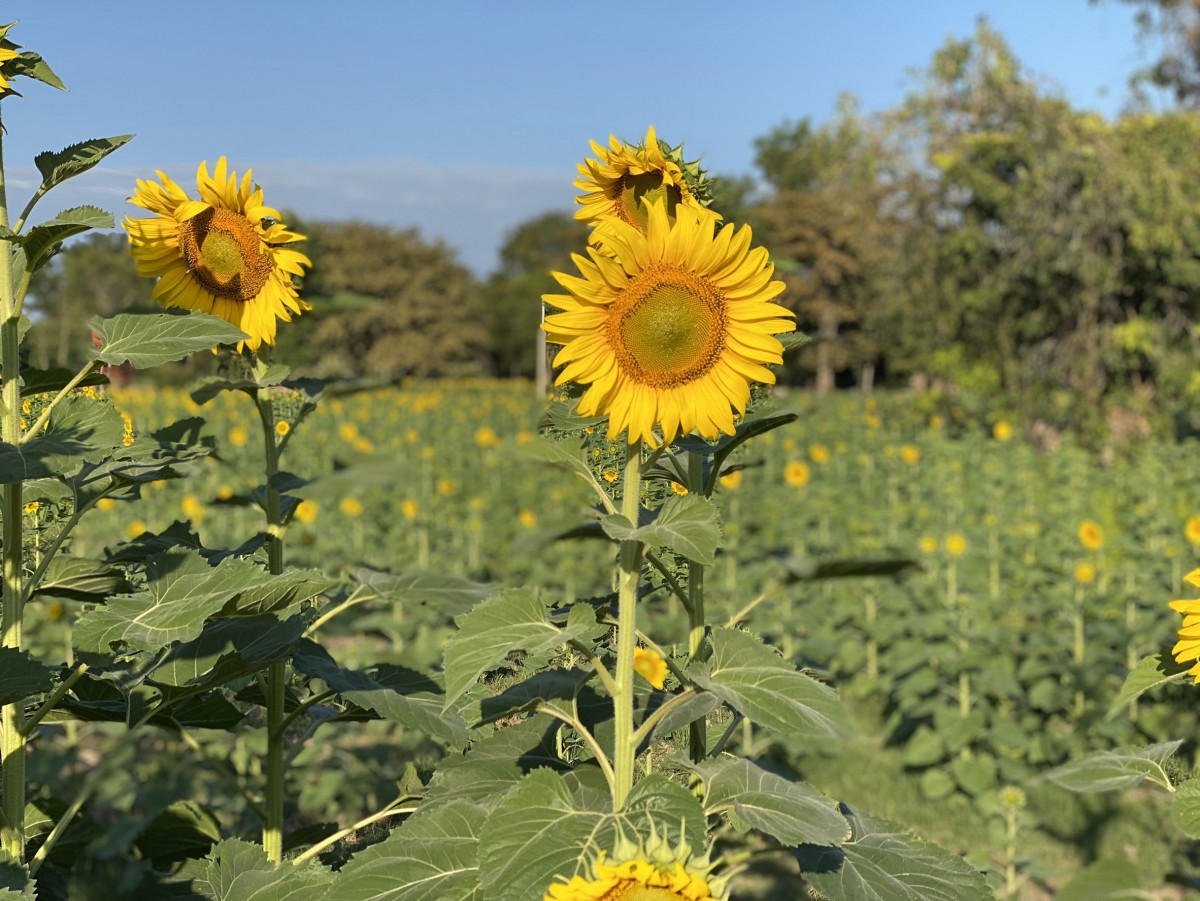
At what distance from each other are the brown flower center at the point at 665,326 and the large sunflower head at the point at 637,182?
13cm

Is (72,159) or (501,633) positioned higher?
(72,159)

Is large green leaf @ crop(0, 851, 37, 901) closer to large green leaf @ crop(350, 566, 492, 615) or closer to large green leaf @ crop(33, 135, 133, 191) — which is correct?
large green leaf @ crop(350, 566, 492, 615)

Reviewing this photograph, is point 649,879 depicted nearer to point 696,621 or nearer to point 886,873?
point 886,873

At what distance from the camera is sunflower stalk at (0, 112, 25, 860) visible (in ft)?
5.50

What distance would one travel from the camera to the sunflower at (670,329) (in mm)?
1485

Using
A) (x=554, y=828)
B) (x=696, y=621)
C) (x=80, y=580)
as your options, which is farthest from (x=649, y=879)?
(x=80, y=580)

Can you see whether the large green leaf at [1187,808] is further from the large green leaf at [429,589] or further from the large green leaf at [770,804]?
the large green leaf at [429,589]

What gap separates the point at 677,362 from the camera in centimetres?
154

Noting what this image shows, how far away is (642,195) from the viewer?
1.66 metres

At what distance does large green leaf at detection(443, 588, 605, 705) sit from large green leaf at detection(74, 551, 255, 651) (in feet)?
1.16

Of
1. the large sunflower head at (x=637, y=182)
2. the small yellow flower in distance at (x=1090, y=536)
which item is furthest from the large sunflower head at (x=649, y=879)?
the small yellow flower in distance at (x=1090, y=536)

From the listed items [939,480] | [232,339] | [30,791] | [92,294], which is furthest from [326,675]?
[92,294]

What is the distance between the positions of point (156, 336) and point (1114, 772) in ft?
5.36

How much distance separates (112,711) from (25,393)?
21.9 inches
